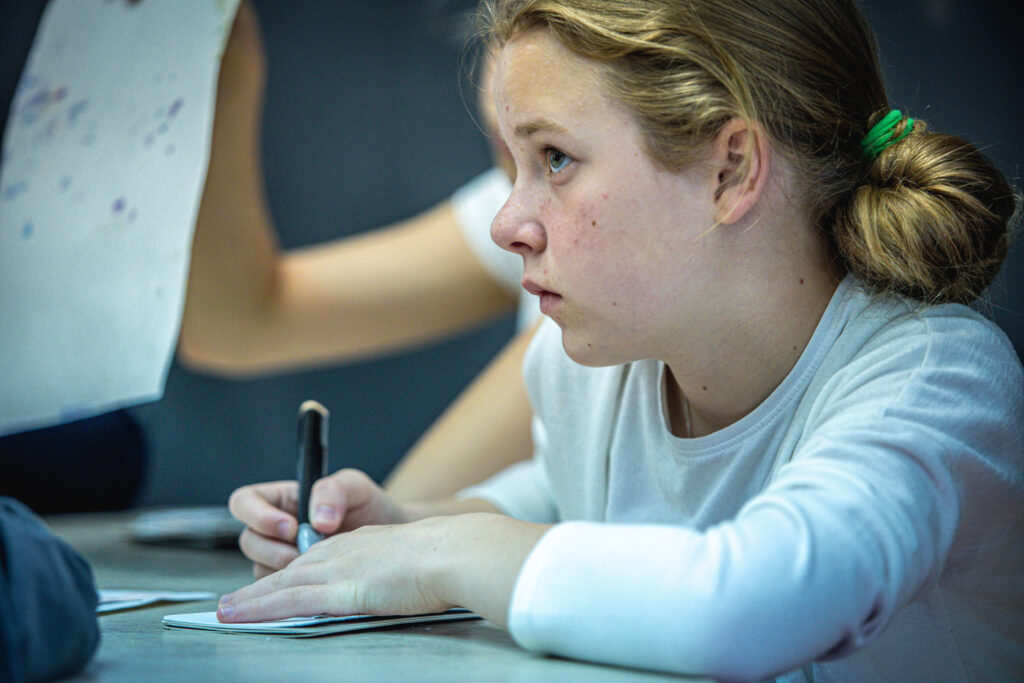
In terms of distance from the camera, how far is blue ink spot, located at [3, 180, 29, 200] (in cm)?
82

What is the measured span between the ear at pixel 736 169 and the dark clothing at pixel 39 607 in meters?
0.44

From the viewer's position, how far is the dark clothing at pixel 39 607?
436 millimetres

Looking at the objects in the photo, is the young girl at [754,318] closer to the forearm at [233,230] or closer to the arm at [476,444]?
the forearm at [233,230]

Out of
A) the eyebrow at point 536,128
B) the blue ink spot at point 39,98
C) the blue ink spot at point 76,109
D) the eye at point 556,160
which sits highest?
the blue ink spot at point 39,98

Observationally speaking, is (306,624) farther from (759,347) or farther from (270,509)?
(759,347)

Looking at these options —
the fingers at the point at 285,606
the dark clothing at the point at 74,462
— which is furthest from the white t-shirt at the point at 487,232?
the fingers at the point at 285,606

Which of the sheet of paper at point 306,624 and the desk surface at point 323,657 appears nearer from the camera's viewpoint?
the desk surface at point 323,657

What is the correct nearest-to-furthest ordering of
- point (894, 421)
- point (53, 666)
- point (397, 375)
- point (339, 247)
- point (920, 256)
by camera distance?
1. point (53, 666)
2. point (894, 421)
3. point (920, 256)
4. point (339, 247)
5. point (397, 375)

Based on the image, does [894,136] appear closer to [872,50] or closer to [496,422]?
[872,50]

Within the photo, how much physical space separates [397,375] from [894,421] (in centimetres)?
169

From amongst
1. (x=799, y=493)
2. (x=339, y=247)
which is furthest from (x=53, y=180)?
(x=339, y=247)

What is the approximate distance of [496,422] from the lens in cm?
127

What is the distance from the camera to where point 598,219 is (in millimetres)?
674

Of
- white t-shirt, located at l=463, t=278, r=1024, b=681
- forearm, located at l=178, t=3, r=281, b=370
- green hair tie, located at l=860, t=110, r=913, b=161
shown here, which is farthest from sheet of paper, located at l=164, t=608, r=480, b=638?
forearm, located at l=178, t=3, r=281, b=370
